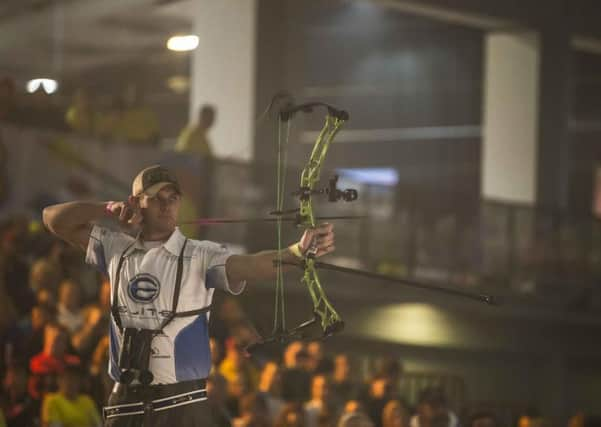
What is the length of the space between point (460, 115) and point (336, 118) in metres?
17.3

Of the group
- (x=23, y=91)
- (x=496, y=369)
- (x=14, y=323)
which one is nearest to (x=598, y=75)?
(x=496, y=369)

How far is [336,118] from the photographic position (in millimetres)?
5277

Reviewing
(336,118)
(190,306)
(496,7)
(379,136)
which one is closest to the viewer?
(190,306)

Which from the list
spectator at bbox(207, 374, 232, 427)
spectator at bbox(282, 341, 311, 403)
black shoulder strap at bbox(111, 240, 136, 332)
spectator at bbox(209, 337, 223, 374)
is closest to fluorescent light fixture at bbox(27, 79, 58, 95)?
spectator at bbox(209, 337, 223, 374)

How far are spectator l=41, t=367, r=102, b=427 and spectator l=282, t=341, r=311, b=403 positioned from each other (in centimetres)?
240

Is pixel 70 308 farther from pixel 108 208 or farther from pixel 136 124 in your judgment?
pixel 108 208

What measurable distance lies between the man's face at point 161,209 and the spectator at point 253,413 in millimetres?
3553

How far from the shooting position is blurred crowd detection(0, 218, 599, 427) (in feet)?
24.5

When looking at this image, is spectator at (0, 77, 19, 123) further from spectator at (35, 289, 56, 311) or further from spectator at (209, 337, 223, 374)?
spectator at (209, 337, 223, 374)

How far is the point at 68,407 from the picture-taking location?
289 inches

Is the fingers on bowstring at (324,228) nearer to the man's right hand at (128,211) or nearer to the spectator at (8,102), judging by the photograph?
the man's right hand at (128,211)

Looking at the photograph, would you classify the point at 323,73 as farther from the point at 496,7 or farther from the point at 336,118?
the point at 336,118

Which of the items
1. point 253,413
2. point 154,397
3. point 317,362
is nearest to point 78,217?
point 154,397

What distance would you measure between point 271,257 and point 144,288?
0.51 metres
